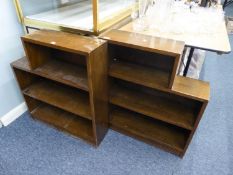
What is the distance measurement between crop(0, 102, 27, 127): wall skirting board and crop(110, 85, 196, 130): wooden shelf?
0.92 m

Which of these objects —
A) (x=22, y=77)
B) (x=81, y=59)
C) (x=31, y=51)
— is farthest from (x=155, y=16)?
(x=22, y=77)

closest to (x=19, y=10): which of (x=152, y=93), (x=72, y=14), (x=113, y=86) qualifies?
(x=72, y=14)

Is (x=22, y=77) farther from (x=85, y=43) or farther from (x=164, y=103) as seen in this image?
(x=164, y=103)

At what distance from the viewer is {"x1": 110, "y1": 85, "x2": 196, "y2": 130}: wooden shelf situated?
128 centimetres

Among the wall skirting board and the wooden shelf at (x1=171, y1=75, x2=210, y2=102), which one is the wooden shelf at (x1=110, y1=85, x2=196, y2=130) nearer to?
the wooden shelf at (x1=171, y1=75, x2=210, y2=102)

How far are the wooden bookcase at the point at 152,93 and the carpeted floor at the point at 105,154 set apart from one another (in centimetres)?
12

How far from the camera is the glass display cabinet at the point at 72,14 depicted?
1195 mm

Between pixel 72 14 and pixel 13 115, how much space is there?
3.45ft

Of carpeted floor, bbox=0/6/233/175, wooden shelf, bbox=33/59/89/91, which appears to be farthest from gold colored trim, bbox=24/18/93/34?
carpeted floor, bbox=0/6/233/175

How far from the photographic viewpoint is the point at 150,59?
1340 millimetres

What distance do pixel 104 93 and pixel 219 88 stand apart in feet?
5.31

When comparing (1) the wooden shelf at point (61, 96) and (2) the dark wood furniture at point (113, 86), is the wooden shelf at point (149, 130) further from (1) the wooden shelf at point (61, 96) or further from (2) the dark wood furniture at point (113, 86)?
(1) the wooden shelf at point (61, 96)

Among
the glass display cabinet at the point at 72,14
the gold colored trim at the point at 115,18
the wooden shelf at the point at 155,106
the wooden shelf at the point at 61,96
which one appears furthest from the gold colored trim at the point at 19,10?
the wooden shelf at the point at 155,106

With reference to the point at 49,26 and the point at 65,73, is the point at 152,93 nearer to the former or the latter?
the point at 65,73
